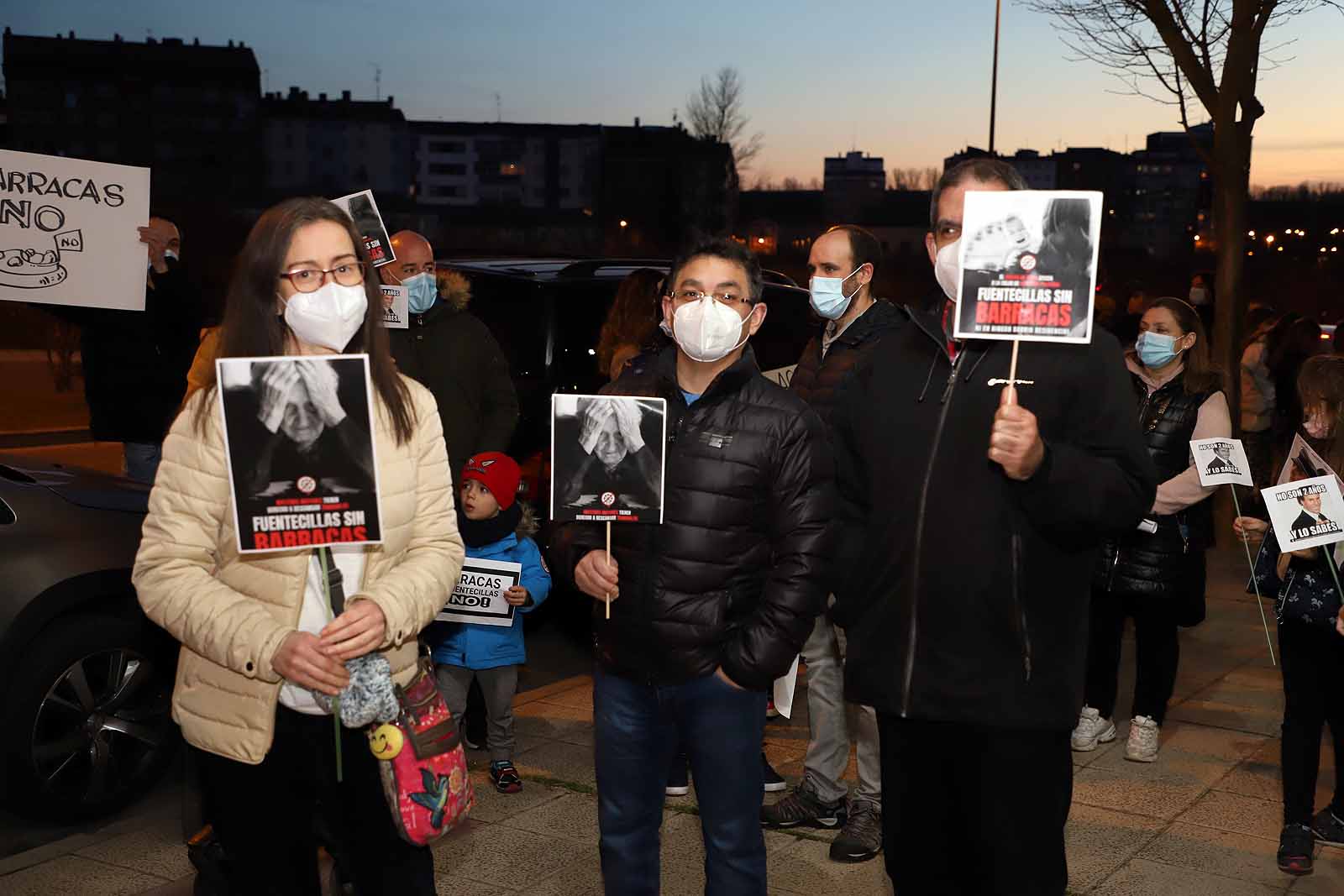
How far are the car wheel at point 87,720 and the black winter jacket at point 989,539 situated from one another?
3.54 metres

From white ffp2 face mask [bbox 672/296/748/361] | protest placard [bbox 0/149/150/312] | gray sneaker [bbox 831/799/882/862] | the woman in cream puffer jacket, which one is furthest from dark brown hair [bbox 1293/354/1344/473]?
protest placard [bbox 0/149/150/312]

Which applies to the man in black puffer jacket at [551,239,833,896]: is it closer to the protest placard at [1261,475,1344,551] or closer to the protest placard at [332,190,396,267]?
the protest placard at [332,190,396,267]

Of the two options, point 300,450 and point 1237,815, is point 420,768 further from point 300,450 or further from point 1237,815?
point 1237,815

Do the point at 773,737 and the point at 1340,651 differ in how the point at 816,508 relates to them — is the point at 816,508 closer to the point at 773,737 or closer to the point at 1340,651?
the point at 1340,651

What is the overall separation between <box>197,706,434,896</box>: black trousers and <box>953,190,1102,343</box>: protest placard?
1681 mm

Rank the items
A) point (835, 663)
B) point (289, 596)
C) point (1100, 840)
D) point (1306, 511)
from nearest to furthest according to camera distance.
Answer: point (289, 596) → point (1306, 511) → point (1100, 840) → point (835, 663)

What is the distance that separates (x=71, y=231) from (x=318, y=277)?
376cm

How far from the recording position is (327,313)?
304cm

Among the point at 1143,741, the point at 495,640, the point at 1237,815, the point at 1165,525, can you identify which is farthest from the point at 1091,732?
the point at 495,640

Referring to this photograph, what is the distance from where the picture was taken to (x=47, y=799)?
5.30 metres

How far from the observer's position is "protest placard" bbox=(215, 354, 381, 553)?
2.83 m

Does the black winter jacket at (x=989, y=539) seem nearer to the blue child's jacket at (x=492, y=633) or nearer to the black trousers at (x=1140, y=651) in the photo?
the blue child's jacket at (x=492, y=633)

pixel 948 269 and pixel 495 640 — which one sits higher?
pixel 948 269

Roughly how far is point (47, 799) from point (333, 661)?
309cm
